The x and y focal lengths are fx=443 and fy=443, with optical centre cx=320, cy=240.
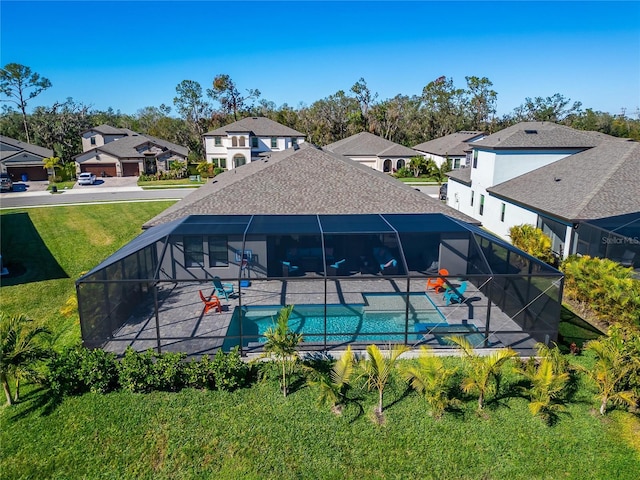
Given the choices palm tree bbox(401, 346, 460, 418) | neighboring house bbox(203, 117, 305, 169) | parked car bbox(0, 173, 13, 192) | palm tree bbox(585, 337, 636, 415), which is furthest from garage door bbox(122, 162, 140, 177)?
palm tree bbox(585, 337, 636, 415)

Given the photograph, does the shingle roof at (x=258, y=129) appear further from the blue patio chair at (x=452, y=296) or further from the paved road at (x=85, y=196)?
the blue patio chair at (x=452, y=296)

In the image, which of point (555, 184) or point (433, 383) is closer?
point (433, 383)

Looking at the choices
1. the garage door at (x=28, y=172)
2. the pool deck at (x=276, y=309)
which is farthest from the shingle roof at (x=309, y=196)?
the garage door at (x=28, y=172)

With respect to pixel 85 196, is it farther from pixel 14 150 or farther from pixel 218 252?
pixel 218 252

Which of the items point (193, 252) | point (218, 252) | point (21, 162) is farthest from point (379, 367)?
point (21, 162)

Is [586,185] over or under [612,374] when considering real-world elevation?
over

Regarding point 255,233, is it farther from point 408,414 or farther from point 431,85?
point 431,85
